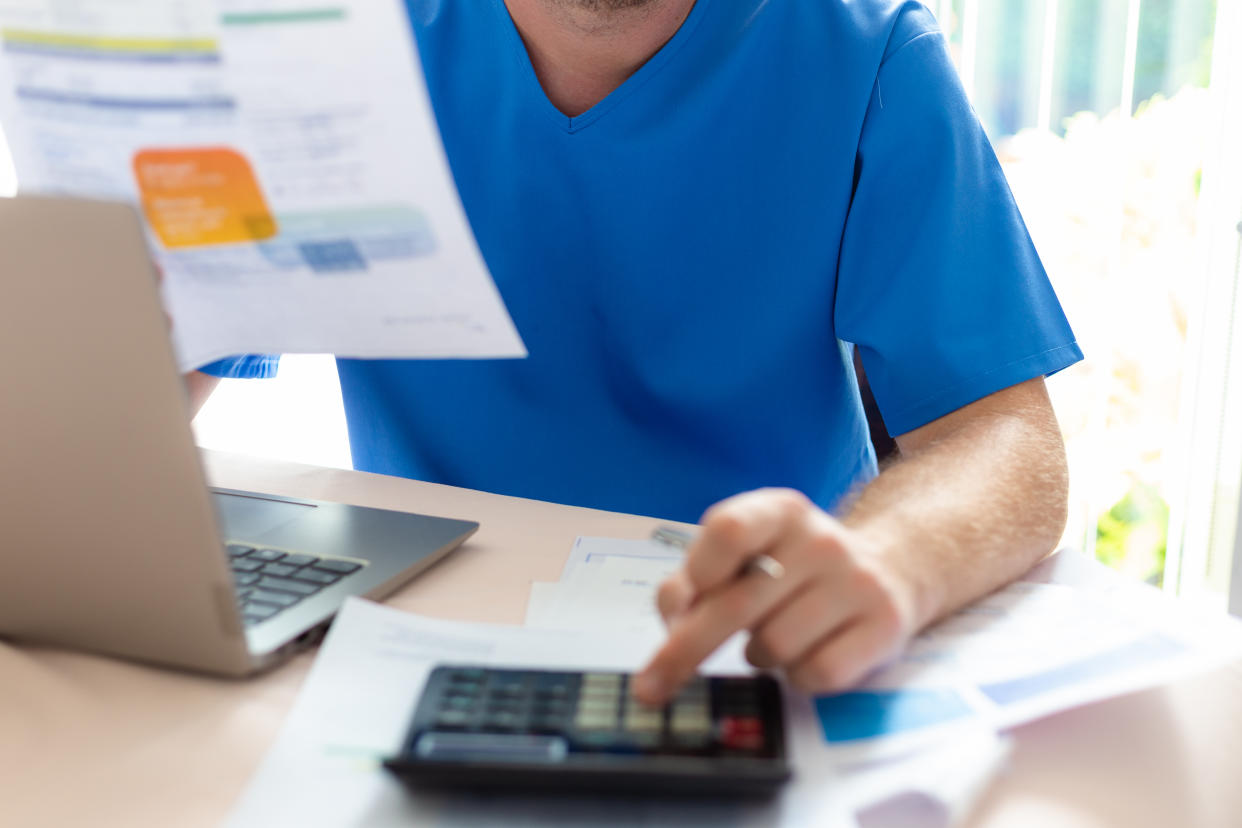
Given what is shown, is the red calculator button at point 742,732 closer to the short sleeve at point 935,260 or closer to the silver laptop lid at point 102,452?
the silver laptop lid at point 102,452

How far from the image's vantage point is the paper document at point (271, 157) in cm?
48

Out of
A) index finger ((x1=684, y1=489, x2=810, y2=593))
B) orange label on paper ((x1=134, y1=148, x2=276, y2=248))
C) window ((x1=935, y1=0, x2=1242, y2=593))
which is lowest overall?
window ((x1=935, y1=0, x2=1242, y2=593))

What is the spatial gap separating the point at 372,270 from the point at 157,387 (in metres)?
0.13

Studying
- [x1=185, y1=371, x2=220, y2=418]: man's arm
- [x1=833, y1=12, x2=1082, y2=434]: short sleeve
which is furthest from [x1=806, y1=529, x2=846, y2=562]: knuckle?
[x1=185, y1=371, x2=220, y2=418]: man's arm

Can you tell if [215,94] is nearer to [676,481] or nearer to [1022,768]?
[1022,768]

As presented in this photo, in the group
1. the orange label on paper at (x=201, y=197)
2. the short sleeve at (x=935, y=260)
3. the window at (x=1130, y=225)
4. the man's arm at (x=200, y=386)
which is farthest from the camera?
the window at (x=1130, y=225)

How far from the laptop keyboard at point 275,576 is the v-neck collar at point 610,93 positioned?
0.49 m

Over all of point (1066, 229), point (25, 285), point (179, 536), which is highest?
point (25, 285)

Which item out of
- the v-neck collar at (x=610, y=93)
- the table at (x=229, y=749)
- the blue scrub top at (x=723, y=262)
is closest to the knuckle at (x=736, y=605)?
the table at (x=229, y=749)

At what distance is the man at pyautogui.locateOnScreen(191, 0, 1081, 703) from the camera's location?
33.6 inches

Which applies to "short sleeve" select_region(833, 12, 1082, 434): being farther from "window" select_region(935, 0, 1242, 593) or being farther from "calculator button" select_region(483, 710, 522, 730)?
"window" select_region(935, 0, 1242, 593)

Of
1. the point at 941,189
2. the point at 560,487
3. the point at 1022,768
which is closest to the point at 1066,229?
the point at 941,189

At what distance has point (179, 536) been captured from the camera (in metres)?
0.45

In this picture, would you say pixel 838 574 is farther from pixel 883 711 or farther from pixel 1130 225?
pixel 1130 225
